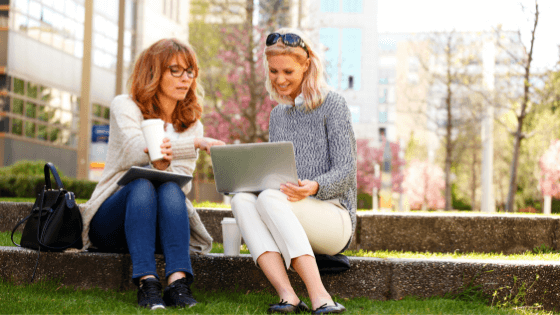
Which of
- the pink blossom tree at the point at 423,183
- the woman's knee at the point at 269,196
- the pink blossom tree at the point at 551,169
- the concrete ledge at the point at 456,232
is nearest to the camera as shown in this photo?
the woman's knee at the point at 269,196

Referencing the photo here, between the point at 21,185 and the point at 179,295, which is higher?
the point at 21,185

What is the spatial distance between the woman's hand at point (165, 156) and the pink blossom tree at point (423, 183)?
41.9 meters

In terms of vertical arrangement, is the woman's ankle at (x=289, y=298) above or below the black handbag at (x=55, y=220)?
below

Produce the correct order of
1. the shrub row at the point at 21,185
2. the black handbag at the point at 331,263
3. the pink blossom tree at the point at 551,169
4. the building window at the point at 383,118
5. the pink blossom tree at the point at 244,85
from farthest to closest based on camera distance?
1. the building window at the point at 383,118
2. the pink blossom tree at the point at 551,169
3. the pink blossom tree at the point at 244,85
4. the shrub row at the point at 21,185
5. the black handbag at the point at 331,263

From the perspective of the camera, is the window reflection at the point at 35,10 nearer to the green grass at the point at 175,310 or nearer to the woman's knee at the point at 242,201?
the green grass at the point at 175,310

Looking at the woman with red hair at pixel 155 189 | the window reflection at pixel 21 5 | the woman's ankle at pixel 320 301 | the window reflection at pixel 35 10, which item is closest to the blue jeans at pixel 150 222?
the woman with red hair at pixel 155 189

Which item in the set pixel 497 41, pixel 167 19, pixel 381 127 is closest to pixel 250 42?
→ pixel 497 41

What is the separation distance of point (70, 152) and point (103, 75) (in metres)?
3.48

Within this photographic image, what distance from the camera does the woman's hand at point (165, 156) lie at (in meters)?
3.24

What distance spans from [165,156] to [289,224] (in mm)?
810

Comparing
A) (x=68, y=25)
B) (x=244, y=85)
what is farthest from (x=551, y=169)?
(x=68, y=25)

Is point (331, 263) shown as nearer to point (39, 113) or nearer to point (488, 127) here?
point (488, 127)

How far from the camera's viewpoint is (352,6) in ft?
→ 169

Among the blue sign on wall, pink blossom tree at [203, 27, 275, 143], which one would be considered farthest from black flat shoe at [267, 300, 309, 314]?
pink blossom tree at [203, 27, 275, 143]
